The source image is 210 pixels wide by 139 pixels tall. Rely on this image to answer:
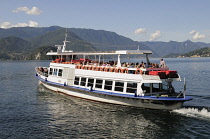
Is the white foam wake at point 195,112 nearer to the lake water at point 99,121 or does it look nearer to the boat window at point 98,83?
the lake water at point 99,121

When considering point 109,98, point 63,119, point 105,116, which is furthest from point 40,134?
point 109,98

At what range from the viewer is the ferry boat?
2259 cm

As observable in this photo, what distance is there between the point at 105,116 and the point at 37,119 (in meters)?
6.94

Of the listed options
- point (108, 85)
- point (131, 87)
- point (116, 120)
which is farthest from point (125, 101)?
point (116, 120)

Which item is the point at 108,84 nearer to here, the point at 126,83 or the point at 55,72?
the point at 126,83

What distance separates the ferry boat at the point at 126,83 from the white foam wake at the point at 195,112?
30.5 inches

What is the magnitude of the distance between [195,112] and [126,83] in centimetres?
786

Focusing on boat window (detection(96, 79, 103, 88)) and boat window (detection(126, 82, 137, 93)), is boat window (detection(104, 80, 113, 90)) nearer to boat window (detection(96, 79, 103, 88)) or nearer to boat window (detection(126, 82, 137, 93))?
boat window (detection(96, 79, 103, 88))

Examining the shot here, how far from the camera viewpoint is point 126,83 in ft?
79.4

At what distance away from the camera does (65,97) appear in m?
31.1

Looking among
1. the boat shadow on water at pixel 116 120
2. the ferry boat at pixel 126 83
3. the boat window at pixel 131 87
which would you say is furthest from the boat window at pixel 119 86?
the boat shadow on water at pixel 116 120

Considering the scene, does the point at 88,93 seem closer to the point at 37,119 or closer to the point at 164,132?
the point at 37,119

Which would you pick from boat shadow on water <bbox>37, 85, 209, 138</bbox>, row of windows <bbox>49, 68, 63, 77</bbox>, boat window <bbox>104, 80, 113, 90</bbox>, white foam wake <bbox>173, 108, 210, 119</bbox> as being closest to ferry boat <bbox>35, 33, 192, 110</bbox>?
boat window <bbox>104, 80, 113, 90</bbox>

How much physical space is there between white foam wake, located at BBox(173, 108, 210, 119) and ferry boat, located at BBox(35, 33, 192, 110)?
77cm
